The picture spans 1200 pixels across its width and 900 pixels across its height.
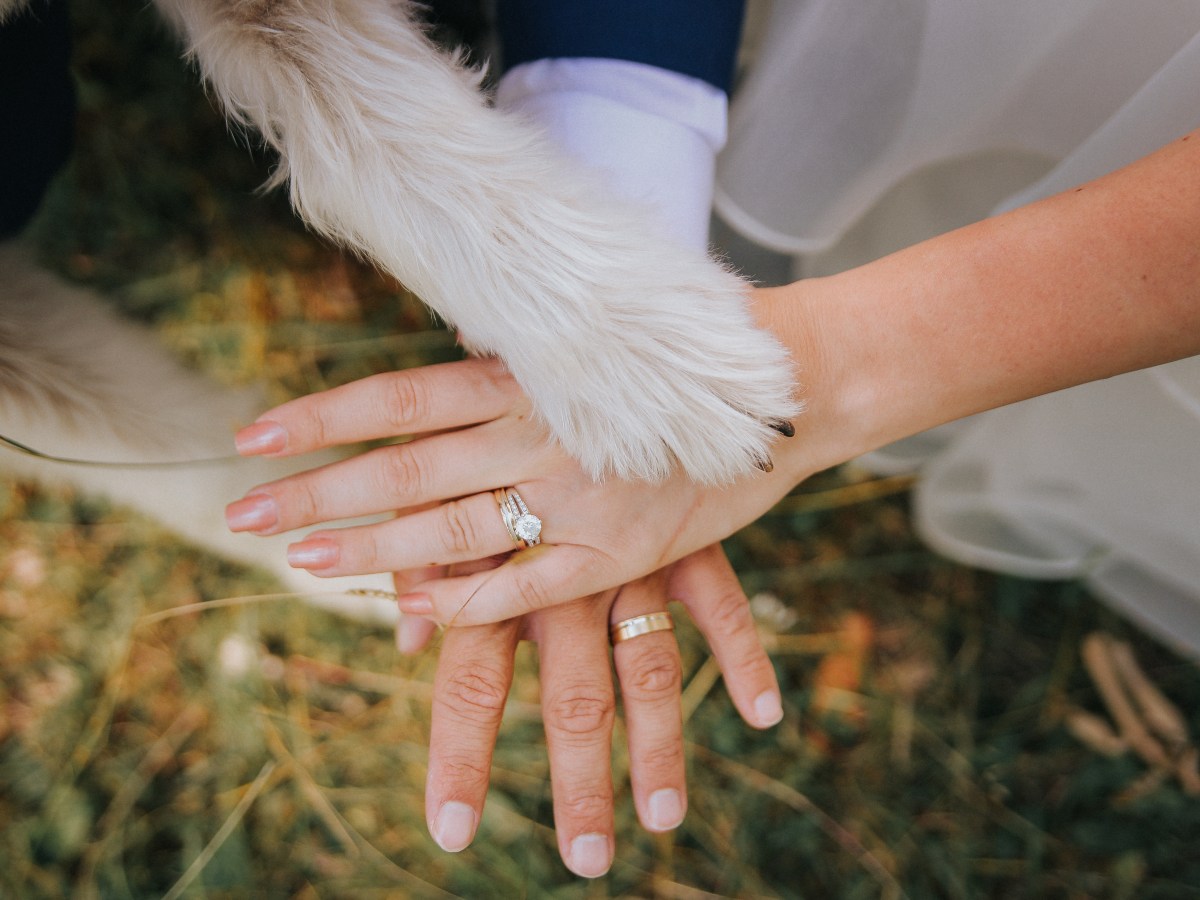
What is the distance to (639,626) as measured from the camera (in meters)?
0.86

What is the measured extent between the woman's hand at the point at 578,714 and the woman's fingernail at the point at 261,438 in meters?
0.29

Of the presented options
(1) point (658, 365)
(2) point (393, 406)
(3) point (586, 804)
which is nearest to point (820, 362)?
(1) point (658, 365)

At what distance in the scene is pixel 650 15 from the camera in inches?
28.8

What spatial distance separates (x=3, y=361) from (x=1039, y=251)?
39.5 inches

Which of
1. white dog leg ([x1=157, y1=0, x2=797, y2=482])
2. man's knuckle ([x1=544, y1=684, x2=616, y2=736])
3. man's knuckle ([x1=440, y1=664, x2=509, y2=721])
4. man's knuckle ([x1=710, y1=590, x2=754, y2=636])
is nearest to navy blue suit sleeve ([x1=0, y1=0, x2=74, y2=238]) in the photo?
white dog leg ([x1=157, y1=0, x2=797, y2=482])

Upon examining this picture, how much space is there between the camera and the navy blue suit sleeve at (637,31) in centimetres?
73

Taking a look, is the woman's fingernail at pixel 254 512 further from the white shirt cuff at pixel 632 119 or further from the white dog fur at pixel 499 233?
the white shirt cuff at pixel 632 119

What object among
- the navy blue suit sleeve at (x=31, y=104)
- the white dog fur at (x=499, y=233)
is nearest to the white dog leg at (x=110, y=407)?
the navy blue suit sleeve at (x=31, y=104)

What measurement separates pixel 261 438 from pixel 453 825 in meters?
0.45

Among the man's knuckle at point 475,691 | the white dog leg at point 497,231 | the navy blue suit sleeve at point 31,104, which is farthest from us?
the man's knuckle at point 475,691

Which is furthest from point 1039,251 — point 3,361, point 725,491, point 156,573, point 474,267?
point 156,573

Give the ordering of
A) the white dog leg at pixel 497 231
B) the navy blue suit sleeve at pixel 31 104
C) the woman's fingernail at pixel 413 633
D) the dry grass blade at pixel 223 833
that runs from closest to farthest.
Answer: the white dog leg at pixel 497 231 < the navy blue suit sleeve at pixel 31 104 < the woman's fingernail at pixel 413 633 < the dry grass blade at pixel 223 833

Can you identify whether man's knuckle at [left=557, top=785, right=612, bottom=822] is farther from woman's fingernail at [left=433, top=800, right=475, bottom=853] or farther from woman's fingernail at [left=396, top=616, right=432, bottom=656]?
woman's fingernail at [left=396, top=616, right=432, bottom=656]

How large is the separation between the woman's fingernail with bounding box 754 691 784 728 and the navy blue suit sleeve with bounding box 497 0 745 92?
0.70 m
